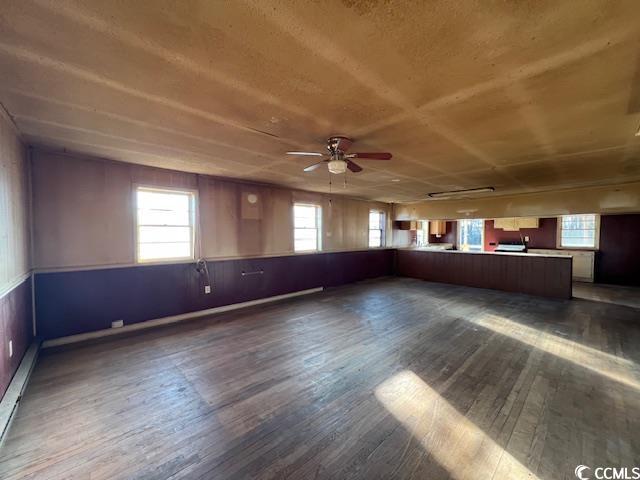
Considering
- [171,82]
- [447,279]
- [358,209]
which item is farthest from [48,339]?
[447,279]

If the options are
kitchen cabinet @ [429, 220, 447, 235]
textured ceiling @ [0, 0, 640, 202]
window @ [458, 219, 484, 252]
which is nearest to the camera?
textured ceiling @ [0, 0, 640, 202]

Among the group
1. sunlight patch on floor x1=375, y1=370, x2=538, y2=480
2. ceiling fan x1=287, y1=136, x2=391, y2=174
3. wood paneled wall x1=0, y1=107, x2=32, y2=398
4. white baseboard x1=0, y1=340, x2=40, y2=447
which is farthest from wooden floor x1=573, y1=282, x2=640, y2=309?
wood paneled wall x1=0, y1=107, x2=32, y2=398

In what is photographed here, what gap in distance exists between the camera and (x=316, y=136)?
2.92 metres

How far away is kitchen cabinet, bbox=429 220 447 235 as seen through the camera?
1180 centimetres

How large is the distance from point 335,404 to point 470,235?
37.6 ft

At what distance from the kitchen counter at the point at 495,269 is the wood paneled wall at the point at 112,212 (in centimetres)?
496

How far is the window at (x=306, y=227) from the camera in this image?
260 inches

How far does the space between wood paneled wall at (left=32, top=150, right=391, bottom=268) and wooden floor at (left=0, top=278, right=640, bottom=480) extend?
54.0 inches

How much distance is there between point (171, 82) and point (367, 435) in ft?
9.58

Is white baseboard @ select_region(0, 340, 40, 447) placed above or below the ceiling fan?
below

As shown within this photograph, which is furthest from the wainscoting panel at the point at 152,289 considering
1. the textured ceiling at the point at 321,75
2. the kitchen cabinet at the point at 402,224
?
the kitchen cabinet at the point at 402,224

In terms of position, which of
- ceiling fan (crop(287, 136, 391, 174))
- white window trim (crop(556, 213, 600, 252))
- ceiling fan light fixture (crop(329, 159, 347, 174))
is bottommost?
white window trim (crop(556, 213, 600, 252))

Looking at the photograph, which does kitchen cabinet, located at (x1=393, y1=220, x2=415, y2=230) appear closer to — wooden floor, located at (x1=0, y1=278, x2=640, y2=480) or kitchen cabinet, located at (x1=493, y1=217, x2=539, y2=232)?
kitchen cabinet, located at (x1=493, y1=217, x2=539, y2=232)

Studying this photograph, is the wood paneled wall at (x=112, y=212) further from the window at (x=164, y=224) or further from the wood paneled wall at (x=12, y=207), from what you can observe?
the wood paneled wall at (x=12, y=207)
